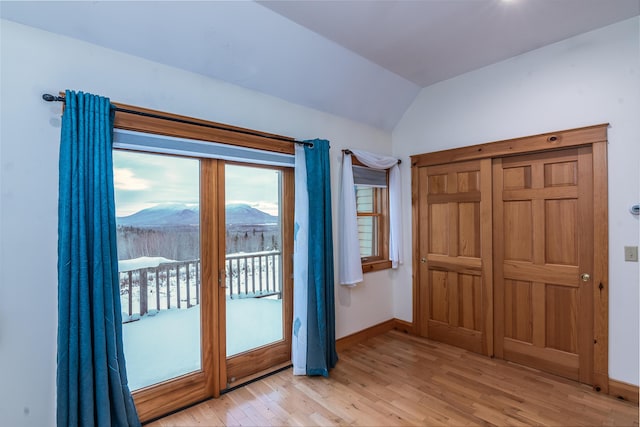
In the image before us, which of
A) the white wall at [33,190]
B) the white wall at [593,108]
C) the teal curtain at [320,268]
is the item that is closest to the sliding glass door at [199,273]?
the teal curtain at [320,268]

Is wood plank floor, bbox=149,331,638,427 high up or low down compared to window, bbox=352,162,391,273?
down

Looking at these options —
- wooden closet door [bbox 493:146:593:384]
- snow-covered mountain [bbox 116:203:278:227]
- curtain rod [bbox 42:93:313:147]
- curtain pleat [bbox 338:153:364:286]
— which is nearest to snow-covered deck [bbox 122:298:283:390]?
snow-covered mountain [bbox 116:203:278:227]

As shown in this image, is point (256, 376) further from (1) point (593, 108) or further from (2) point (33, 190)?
(1) point (593, 108)

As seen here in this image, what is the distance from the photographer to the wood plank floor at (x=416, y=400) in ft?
7.22

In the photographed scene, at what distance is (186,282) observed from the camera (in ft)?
8.06

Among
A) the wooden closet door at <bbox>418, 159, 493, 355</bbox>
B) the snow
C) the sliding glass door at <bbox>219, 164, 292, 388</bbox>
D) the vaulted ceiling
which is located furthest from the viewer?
the wooden closet door at <bbox>418, 159, 493, 355</bbox>

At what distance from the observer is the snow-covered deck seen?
223 centimetres

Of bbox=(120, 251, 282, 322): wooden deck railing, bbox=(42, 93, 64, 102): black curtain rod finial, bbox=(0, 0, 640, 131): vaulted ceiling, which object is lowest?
bbox=(120, 251, 282, 322): wooden deck railing

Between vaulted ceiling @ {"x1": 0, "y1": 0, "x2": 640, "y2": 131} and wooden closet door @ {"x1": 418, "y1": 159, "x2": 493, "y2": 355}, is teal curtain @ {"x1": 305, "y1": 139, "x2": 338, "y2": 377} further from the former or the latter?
wooden closet door @ {"x1": 418, "y1": 159, "x2": 493, "y2": 355}

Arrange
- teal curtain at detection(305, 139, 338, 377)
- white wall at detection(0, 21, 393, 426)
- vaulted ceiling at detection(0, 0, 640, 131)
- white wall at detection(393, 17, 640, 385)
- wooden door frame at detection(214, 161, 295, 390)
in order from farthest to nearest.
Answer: teal curtain at detection(305, 139, 338, 377) → wooden door frame at detection(214, 161, 295, 390) → white wall at detection(393, 17, 640, 385) → vaulted ceiling at detection(0, 0, 640, 131) → white wall at detection(0, 21, 393, 426)

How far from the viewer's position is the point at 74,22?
1.83 meters

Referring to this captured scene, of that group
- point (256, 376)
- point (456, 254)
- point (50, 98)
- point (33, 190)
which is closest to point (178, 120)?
point (50, 98)

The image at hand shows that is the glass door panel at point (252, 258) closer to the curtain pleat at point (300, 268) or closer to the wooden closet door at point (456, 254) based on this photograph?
the curtain pleat at point (300, 268)

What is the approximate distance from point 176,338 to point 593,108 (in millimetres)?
3916
